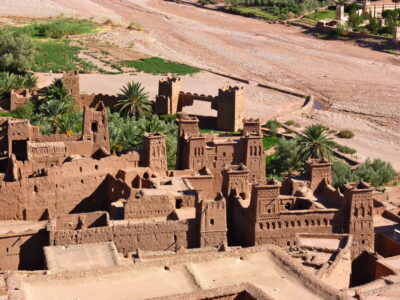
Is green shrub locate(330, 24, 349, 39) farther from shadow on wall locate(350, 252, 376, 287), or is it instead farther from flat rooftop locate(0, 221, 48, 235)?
flat rooftop locate(0, 221, 48, 235)

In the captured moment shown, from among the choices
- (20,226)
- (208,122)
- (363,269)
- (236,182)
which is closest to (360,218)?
(363,269)

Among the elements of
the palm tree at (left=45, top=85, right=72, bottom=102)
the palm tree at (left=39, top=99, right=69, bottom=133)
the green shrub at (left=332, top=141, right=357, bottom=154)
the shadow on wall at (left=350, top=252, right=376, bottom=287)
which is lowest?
the shadow on wall at (left=350, top=252, right=376, bottom=287)

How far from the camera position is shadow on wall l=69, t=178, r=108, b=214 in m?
38.2

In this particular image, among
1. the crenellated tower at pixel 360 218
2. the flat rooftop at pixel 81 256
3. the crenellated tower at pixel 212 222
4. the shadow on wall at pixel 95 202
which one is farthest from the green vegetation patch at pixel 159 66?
the flat rooftop at pixel 81 256

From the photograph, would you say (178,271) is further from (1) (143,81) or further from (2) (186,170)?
(1) (143,81)

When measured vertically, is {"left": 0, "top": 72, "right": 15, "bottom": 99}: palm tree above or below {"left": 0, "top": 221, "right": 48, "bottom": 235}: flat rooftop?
above

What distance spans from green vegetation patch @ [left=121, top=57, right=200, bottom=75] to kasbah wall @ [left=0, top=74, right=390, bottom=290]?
36.3m

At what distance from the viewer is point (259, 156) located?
42.5 meters

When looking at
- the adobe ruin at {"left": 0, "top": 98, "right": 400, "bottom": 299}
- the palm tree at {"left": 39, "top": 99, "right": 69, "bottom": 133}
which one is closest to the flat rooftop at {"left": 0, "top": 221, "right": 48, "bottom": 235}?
the adobe ruin at {"left": 0, "top": 98, "right": 400, "bottom": 299}

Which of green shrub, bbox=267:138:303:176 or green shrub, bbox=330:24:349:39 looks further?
green shrub, bbox=330:24:349:39

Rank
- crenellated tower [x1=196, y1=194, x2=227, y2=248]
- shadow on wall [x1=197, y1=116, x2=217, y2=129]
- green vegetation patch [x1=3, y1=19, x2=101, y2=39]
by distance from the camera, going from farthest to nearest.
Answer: green vegetation patch [x1=3, y1=19, x2=101, y2=39], shadow on wall [x1=197, y1=116, x2=217, y2=129], crenellated tower [x1=196, y1=194, x2=227, y2=248]

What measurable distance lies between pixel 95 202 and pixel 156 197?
4223 mm

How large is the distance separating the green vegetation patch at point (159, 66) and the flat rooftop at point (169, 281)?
51760 mm

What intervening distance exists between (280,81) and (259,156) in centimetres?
3994
